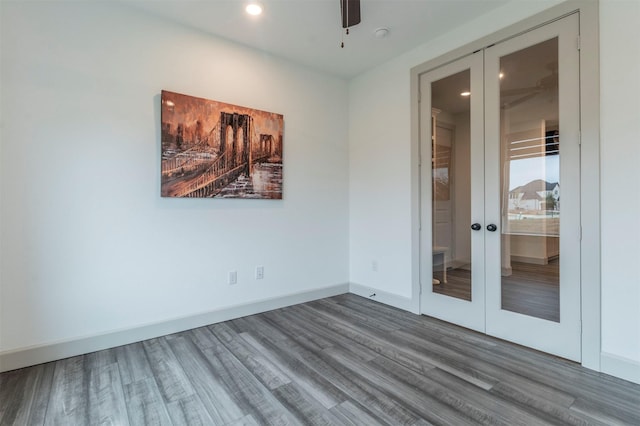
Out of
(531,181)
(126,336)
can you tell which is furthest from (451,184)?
(126,336)

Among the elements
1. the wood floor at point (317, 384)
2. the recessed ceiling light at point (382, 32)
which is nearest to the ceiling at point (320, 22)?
the recessed ceiling light at point (382, 32)

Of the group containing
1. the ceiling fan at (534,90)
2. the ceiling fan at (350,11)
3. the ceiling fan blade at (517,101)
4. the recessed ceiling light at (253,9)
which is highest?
the recessed ceiling light at (253,9)

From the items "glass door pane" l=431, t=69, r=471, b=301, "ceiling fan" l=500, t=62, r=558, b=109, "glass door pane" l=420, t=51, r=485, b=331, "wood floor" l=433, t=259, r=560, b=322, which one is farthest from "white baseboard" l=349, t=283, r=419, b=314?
"ceiling fan" l=500, t=62, r=558, b=109

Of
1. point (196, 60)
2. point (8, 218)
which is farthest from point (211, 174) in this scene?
point (8, 218)

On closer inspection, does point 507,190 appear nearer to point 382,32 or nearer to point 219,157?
point 382,32

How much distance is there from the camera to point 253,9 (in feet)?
8.65

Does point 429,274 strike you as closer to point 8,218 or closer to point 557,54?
point 557,54

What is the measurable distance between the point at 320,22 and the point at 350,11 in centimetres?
49

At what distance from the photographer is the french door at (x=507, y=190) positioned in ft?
7.54

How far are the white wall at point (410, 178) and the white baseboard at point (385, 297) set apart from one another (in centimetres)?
3

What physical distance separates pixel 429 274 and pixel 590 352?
1.33 metres

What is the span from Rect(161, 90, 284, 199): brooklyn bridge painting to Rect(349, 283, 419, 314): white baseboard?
1611mm

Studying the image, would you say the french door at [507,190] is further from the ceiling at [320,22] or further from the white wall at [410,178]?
the ceiling at [320,22]

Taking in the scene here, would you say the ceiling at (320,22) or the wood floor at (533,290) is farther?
the ceiling at (320,22)
